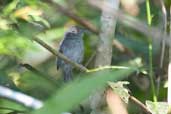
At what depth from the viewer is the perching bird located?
106 inches

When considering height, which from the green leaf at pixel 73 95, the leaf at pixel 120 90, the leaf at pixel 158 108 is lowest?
the leaf at pixel 158 108

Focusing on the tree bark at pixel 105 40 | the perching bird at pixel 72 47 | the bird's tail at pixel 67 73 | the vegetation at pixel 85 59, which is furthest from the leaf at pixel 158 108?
the perching bird at pixel 72 47

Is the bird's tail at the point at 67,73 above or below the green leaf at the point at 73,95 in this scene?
below

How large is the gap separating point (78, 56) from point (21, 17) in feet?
3.72

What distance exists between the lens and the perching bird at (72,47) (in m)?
2.69

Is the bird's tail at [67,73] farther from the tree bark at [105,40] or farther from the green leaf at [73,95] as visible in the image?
the green leaf at [73,95]

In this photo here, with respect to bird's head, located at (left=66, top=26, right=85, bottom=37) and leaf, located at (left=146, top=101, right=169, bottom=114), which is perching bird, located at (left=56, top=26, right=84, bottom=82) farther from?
leaf, located at (left=146, top=101, right=169, bottom=114)

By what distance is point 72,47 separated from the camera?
284 cm

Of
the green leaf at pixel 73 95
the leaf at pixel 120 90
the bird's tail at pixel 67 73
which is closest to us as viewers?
the green leaf at pixel 73 95

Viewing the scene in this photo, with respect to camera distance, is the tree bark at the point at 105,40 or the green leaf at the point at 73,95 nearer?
the green leaf at the point at 73,95

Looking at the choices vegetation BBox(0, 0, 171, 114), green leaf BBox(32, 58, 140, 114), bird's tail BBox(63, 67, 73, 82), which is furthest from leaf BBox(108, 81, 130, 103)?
green leaf BBox(32, 58, 140, 114)

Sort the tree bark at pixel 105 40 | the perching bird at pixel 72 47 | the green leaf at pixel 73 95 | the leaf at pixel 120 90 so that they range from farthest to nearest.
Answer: the perching bird at pixel 72 47 → the tree bark at pixel 105 40 → the leaf at pixel 120 90 → the green leaf at pixel 73 95

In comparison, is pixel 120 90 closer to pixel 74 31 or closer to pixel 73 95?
Answer: pixel 73 95

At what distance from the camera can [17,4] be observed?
1.64 meters
